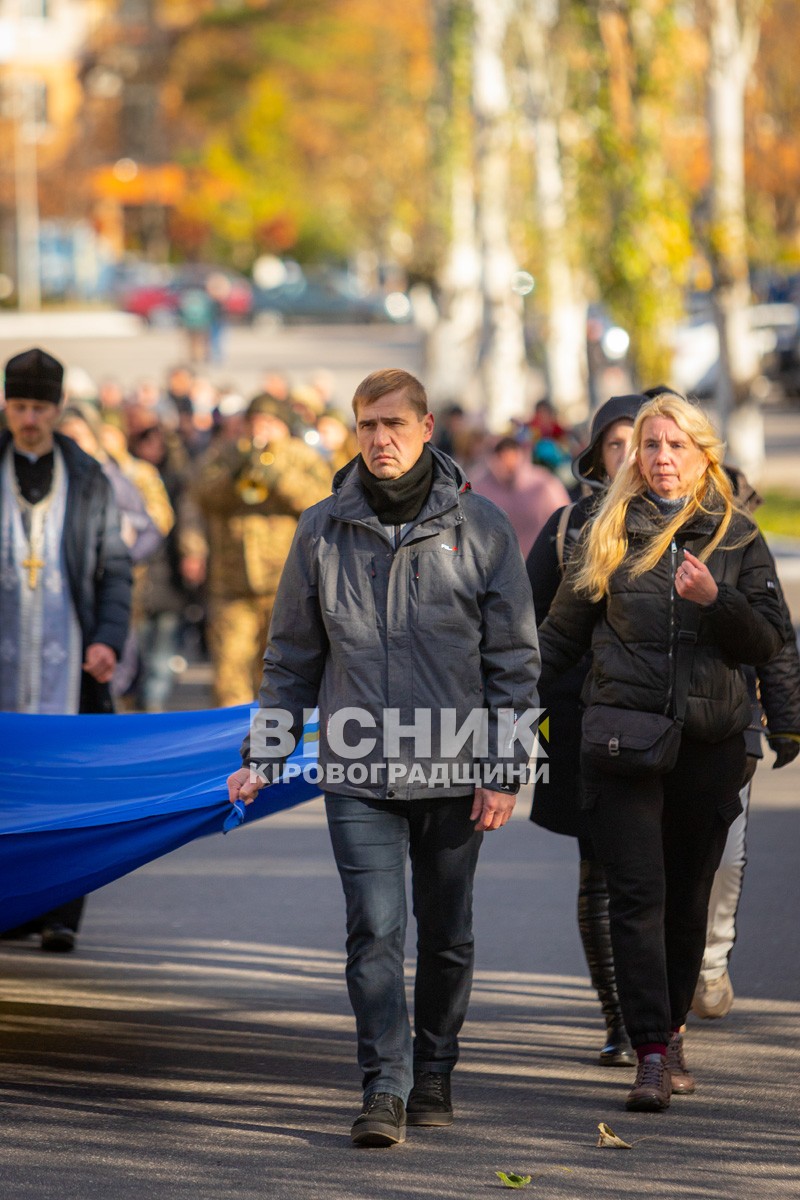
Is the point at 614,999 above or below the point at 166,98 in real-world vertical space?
below

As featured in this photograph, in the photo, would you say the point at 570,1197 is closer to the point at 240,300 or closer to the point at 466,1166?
the point at 466,1166

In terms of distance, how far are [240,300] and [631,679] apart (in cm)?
6432

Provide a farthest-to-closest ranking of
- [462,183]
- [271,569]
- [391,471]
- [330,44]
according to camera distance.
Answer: [330,44]
[462,183]
[271,569]
[391,471]

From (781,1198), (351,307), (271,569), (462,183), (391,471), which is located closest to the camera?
(781,1198)

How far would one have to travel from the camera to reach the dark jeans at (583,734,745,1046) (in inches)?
223

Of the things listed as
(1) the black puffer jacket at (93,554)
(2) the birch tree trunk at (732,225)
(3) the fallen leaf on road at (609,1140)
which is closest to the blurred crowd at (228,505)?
(1) the black puffer jacket at (93,554)

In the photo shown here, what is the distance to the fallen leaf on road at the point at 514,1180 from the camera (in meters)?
5.09

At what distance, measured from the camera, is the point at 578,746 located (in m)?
6.22

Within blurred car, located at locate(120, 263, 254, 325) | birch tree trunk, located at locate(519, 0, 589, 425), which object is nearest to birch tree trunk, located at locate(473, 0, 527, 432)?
birch tree trunk, located at locate(519, 0, 589, 425)

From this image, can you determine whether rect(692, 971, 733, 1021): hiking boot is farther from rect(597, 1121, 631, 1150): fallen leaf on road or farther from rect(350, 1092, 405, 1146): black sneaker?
rect(350, 1092, 405, 1146): black sneaker

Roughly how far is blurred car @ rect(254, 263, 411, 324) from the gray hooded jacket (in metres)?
62.8

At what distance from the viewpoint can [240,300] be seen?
68.9 m

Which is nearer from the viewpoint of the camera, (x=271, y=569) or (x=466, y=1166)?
(x=466, y=1166)

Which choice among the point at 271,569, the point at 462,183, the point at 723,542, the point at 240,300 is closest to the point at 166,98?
the point at 240,300
